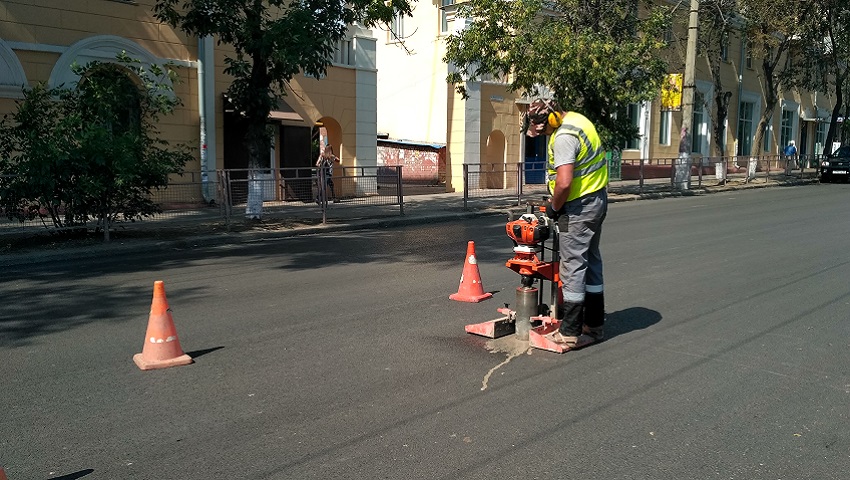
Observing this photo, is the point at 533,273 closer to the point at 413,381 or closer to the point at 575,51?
the point at 413,381

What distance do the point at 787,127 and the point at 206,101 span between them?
4053 centimetres

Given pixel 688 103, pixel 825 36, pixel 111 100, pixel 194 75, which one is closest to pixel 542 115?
pixel 111 100

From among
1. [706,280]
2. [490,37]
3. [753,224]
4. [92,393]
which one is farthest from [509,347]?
[490,37]

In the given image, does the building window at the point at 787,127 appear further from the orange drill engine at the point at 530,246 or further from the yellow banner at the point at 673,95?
the orange drill engine at the point at 530,246

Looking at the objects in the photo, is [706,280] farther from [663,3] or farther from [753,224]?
[663,3]

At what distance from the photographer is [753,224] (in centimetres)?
1472

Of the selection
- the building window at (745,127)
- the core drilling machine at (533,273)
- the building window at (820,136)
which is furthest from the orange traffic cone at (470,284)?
the building window at (820,136)

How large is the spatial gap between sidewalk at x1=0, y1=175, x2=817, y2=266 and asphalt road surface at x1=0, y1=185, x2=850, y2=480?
1.79 meters

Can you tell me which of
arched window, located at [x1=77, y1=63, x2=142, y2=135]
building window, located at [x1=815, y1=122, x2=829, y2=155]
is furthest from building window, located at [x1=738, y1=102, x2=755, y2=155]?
arched window, located at [x1=77, y1=63, x2=142, y2=135]

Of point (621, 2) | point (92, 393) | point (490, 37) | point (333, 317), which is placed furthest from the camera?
point (621, 2)

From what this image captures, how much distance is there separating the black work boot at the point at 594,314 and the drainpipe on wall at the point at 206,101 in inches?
534

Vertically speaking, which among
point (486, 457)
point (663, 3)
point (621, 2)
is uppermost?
point (663, 3)

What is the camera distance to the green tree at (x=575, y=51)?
19.0m

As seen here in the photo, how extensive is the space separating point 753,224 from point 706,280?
6987mm
